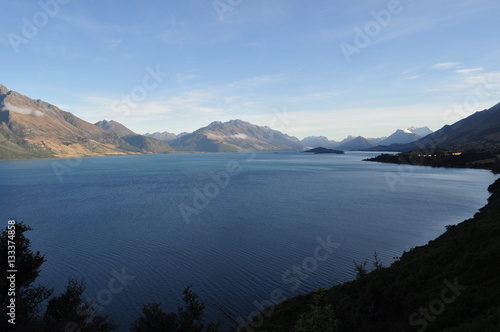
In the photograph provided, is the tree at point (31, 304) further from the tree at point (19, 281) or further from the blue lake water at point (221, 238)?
the blue lake water at point (221, 238)

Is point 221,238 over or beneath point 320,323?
beneath

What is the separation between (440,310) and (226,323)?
71.4 feet

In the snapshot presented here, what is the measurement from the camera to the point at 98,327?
26.9 m

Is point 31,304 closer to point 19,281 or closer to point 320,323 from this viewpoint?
point 19,281

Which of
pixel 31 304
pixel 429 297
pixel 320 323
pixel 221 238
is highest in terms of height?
pixel 31 304

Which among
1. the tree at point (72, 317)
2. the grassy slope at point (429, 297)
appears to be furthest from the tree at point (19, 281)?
the grassy slope at point (429, 297)

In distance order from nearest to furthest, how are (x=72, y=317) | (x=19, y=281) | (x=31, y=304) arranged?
(x=72, y=317) → (x=31, y=304) → (x=19, y=281)

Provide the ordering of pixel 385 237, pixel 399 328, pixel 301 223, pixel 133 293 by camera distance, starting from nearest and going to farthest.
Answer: pixel 399 328
pixel 133 293
pixel 385 237
pixel 301 223

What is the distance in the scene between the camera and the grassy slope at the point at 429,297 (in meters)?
21.2

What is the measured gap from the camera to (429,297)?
25875 mm

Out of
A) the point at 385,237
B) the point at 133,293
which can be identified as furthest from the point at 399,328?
the point at 385,237

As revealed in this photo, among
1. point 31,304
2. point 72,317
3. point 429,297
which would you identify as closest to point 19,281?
point 31,304

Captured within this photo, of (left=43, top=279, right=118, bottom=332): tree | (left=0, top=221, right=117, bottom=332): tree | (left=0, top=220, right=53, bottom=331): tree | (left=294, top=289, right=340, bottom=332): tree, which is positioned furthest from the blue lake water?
(left=294, top=289, right=340, bottom=332): tree

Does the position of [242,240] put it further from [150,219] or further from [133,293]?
[150,219]
